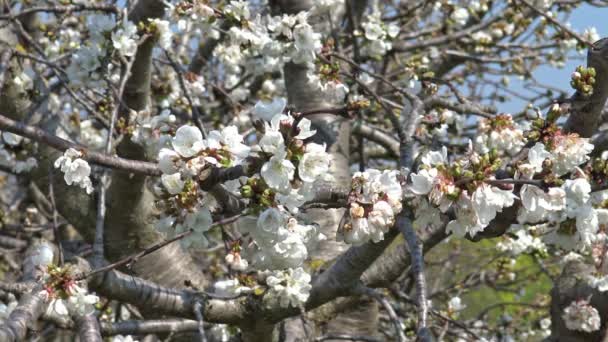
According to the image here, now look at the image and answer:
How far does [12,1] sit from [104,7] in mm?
1496

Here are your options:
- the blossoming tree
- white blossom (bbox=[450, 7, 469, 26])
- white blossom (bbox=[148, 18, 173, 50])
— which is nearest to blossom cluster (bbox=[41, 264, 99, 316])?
the blossoming tree

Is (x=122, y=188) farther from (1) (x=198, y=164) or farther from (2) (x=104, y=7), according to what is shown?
(1) (x=198, y=164)

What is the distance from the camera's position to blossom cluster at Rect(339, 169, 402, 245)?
4.43 feet

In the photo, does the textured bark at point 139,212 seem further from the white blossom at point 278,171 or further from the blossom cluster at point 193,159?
the white blossom at point 278,171

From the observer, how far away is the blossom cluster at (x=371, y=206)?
135cm

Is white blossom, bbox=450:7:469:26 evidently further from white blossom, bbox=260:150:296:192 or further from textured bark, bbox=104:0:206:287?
white blossom, bbox=260:150:296:192

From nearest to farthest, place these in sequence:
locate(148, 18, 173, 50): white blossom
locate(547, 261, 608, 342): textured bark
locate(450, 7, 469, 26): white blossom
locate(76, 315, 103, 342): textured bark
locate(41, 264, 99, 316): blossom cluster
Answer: locate(41, 264, 99, 316): blossom cluster → locate(76, 315, 103, 342): textured bark → locate(148, 18, 173, 50): white blossom → locate(547, 261, 608, 342): textured bark → locate(450, 7, 469, 26): white blossom

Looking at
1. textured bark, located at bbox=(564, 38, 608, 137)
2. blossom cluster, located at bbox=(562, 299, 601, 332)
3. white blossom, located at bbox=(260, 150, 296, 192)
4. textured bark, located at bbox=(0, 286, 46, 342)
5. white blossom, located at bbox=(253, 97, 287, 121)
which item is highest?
textured bark, located at bbox=(564, 38, 608, 137)

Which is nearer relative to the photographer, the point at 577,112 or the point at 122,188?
the point at 577,112

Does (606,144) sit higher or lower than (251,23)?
lower

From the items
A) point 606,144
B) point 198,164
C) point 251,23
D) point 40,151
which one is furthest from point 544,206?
point 40,151

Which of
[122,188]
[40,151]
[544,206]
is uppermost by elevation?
[40,151]

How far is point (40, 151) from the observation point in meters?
2.78

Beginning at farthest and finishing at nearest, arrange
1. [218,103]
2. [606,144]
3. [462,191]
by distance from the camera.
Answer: [218,103], [606,144], [462,191]
